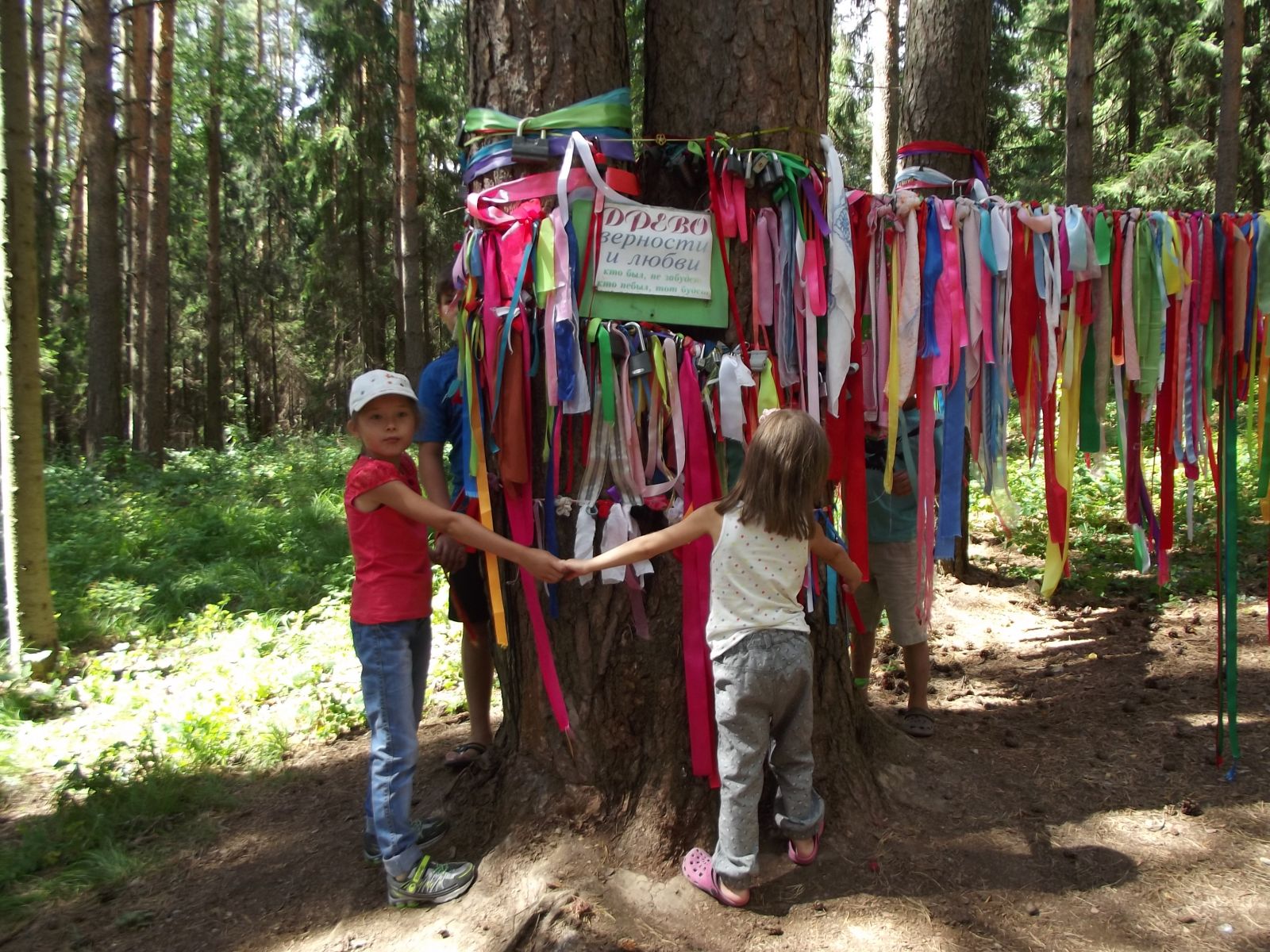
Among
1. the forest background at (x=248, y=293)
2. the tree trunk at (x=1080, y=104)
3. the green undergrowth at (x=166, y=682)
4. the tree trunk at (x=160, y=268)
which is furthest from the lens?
the tree trunk at (x=160, y=268)

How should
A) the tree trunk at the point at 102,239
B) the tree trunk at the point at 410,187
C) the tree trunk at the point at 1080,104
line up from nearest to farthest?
the tree trunk at the point at 1080,104 < the tree trunk at the point at 102,239 < the tree trunk at the point at 410,187

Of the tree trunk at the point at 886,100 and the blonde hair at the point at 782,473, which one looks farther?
the tree trunk at the point at 886,100

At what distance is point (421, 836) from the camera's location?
2957 millimetres

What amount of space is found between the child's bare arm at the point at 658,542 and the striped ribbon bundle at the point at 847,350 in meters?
0.12

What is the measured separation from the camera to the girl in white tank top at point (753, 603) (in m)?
2.45

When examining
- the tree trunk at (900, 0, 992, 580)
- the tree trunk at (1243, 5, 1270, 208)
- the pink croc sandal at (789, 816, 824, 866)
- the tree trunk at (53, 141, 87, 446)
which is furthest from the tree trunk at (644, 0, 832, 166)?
the tree trunk at (53, 141, 87, 446)

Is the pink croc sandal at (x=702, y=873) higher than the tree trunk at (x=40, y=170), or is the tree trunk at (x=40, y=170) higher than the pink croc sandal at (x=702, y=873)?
the tree trunk at (x=40, y=170)

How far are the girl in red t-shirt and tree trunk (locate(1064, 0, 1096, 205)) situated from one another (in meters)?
6.86

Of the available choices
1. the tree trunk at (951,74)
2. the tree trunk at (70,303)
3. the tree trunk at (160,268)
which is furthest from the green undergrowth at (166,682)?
the tree trunk at (70,303)

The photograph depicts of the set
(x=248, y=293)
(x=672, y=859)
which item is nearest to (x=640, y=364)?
(x=672, y=859)

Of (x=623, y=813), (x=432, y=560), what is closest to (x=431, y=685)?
(x=432, y=560)

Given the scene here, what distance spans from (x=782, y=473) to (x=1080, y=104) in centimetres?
717

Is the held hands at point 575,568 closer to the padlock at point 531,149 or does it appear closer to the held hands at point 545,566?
the held hands at point 545,566

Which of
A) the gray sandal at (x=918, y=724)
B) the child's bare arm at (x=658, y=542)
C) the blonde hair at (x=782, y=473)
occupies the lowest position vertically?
the gray sandal at (x=918, y=724)
